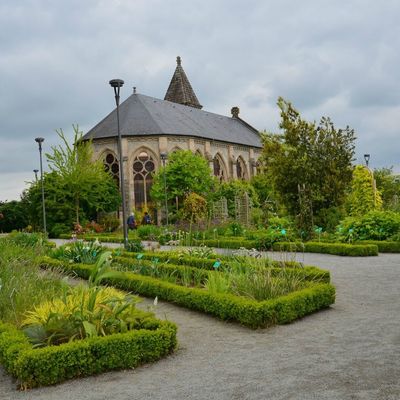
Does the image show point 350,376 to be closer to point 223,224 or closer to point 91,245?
point 91,245

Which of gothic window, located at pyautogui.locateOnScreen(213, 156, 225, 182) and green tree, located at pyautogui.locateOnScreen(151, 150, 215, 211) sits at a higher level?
gothic window, located at pyautogui.locateOnScreen(213, 156, 225, 182)

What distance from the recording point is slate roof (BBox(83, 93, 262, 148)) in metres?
41.0

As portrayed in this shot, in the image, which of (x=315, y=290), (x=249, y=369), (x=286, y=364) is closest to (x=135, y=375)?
(x=249, y=369)

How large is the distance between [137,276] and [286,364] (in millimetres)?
5123

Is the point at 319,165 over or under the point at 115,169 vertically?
under

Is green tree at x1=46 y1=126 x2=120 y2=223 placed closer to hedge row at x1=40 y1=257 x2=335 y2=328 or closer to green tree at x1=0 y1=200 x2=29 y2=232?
green tree at x1=0 y1=200 x2=29 y2=232

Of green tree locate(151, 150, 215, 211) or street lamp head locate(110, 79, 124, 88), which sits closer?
street lamp head locate(110, 79, 124, 88)

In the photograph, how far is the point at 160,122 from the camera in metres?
42.2

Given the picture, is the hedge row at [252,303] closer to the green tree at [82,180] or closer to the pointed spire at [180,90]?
the green tree at [82,180]

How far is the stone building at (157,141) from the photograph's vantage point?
40500 millimetres

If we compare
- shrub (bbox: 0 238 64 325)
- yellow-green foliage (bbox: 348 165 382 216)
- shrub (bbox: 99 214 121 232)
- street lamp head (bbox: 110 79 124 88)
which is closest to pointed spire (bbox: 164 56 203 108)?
shrub (bbox: 99 214 121 232)

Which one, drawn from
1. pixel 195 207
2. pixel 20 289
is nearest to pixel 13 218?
pixel 195 207

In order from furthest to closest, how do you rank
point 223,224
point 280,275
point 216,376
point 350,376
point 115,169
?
point 115,169 → point 223,224 → point 280,275 → point 216,376 → point 350,376

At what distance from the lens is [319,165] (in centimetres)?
1969
